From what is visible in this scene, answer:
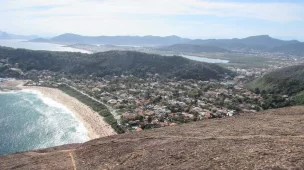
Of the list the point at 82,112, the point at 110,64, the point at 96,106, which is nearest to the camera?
the point at 82,112

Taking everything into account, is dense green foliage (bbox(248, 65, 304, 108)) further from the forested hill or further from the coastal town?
the forested hill

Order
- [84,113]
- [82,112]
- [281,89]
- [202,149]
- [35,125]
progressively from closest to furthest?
[202,149] → [35,125] → [84,113] → [82,112] → [281,89]

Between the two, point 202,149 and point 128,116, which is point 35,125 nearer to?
point 128,116

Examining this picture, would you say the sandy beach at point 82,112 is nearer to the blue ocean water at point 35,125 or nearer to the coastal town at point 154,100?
the blue ocean water at point 35,125

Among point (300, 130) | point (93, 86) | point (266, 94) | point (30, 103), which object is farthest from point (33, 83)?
point (300, 130)

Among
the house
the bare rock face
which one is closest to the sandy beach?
the house

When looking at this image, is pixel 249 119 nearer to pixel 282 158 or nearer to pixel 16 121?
pixel 282 158

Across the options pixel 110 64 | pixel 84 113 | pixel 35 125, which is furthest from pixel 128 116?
pixel 110 64

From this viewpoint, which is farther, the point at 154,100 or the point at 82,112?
the point at 154,100
